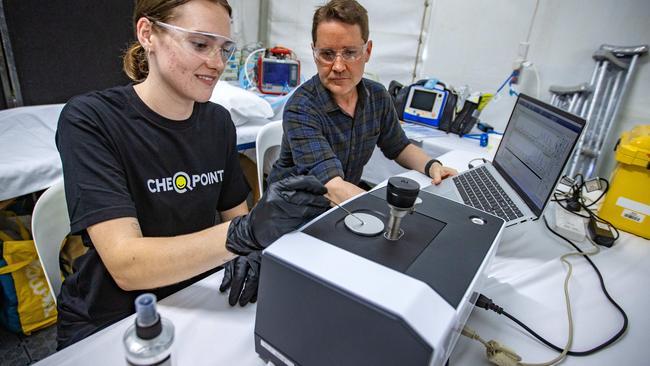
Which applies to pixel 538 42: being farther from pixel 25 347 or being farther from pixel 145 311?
pixel 25 347

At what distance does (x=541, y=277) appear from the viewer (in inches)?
33.4

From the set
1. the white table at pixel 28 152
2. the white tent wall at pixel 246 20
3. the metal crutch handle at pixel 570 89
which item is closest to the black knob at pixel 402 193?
the white table at pixel 28 152

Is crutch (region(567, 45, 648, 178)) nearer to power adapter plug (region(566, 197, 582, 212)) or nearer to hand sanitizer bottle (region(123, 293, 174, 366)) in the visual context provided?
power adapter plug (region(566, 197, 582, 212))

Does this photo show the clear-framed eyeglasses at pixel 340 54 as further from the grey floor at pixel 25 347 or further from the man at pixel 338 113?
the grey floor at pixel 25 347

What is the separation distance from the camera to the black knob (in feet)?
1.65

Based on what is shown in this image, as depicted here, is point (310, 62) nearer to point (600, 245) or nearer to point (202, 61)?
point (202, 61)

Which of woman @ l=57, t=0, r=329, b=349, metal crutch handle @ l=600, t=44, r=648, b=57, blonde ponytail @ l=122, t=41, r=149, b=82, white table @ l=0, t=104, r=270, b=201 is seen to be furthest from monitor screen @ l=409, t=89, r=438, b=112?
white table @ l=0, t=104, r=270, b=201

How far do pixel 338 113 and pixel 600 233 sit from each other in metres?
0.95

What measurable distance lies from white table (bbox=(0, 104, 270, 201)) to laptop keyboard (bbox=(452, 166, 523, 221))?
1.63 metres

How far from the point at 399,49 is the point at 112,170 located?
2686 mm

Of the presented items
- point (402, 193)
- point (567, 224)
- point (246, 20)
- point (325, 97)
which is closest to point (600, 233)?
point (567, 224)

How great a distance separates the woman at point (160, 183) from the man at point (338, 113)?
0.29 metres

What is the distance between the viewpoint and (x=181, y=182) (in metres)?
0.92

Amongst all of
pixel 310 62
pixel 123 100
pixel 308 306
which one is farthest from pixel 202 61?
pixel 310 62
